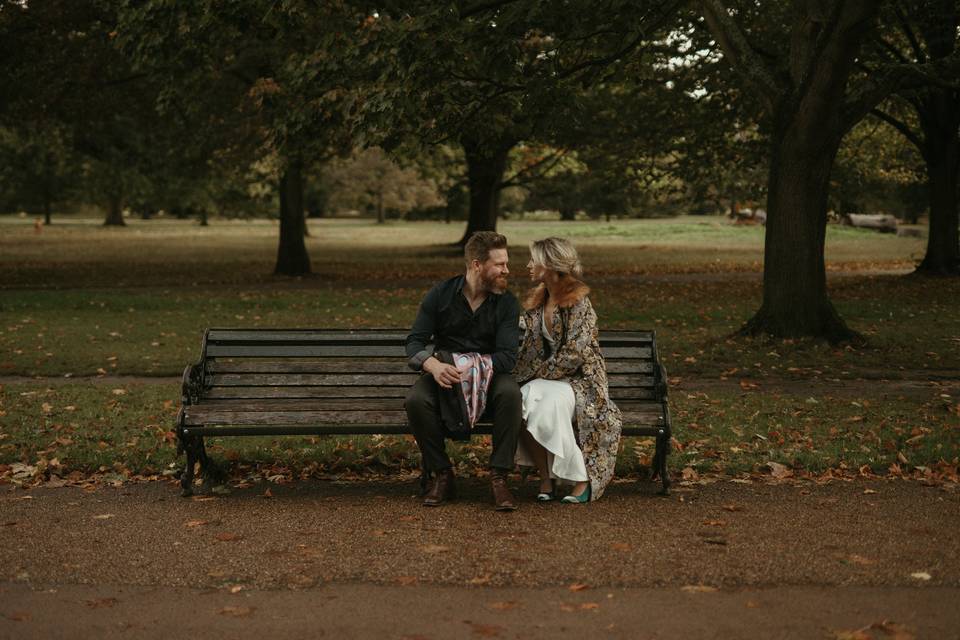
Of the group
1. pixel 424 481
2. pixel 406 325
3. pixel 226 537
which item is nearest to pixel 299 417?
pixel 424 481

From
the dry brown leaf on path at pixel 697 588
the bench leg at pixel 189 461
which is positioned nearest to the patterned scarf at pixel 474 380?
the bench leg at pixel 189 461

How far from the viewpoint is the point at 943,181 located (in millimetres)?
23938

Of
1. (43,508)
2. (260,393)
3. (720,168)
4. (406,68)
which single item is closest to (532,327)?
(260,393)

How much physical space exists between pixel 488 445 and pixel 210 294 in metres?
13.3

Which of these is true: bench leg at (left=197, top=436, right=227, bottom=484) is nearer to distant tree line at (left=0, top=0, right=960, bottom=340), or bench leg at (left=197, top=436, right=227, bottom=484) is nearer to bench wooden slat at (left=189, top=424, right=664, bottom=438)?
bench wooden slat at (left=189, top=424, right=664, bottom=438)

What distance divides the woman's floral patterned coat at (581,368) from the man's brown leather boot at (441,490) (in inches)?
29.8

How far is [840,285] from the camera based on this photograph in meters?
22.4

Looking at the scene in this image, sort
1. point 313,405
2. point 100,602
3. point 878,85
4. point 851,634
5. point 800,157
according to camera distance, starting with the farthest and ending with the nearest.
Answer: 1. point 800,157
2. point 878,85
3. point 313,405
4. point 100,602
5. point 851,634

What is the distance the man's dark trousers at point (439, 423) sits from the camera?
608 centimetres

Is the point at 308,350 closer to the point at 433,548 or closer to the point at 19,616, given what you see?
the point at 433,548

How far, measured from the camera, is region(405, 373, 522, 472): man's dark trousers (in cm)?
608

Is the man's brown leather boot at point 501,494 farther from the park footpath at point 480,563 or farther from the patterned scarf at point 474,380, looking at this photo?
the patterned scarf at point 474,380

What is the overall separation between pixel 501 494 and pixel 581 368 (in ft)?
3.07

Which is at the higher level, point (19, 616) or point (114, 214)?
point (114, 214)
